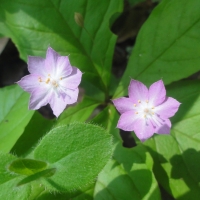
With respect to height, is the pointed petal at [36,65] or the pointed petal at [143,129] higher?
the pointed petal at [36,65]

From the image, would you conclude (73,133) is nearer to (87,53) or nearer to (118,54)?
(87,53)

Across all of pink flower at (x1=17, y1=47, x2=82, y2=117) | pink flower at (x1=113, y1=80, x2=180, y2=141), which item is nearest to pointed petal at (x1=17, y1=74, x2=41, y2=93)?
pink flower at (x1=17, y1=47, x2=82, y2=117)

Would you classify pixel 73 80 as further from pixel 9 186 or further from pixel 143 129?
pixel 9 186

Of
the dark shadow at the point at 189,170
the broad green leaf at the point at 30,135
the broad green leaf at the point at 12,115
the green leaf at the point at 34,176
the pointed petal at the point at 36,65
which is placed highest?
the pointed petal at the point at 36,65

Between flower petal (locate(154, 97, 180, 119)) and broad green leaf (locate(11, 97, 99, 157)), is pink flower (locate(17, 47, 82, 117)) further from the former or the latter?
flower petal (locate(154, 97, 180, 119))

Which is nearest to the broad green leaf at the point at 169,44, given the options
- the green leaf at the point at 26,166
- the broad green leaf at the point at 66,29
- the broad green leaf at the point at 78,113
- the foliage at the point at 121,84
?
the foliage at the point at 121,84

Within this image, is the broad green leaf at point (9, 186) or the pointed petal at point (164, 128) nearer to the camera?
the broad green leaf at point (9, 186)

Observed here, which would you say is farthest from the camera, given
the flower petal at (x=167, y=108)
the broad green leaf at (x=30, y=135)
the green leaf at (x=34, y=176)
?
the broad green leaf at (x=30, y=135)

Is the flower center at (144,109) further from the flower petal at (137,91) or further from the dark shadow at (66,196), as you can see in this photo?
the dark shadow at (66,196)
